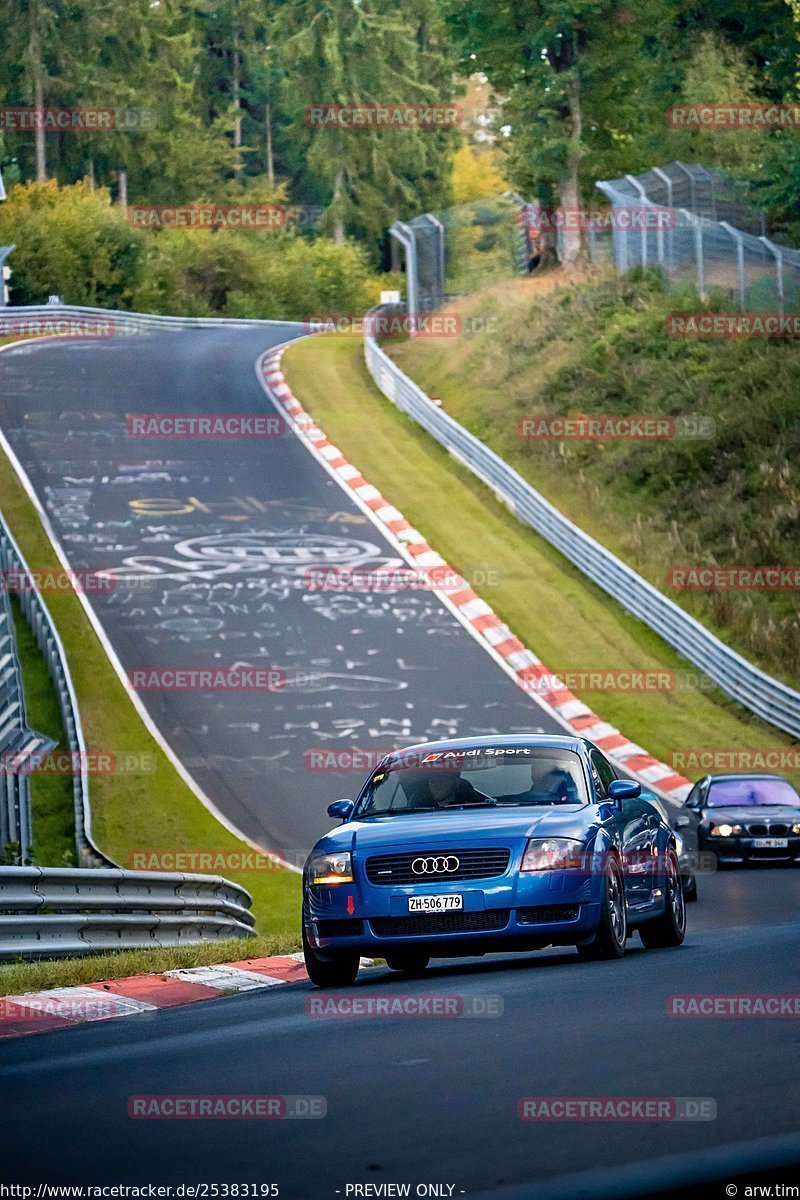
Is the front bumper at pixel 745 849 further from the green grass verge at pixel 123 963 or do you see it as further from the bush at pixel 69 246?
the bush at pixel 69 246

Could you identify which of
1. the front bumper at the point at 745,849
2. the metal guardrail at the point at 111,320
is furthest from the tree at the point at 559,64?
the front bumper at the point at 745,849

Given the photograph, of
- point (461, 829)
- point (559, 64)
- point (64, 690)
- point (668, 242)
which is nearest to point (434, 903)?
point (461, 829)

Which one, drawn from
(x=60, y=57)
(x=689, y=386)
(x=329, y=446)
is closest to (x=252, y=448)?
(x=329, y=446)

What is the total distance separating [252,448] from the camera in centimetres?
4456

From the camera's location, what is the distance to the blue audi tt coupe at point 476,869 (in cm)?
1087

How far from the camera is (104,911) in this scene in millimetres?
13891

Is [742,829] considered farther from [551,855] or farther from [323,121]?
[323,121]

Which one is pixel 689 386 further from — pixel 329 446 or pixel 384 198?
pixel 384 198

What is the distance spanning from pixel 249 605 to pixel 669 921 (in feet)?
69.0

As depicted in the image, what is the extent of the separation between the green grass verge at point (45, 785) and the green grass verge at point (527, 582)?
827cm

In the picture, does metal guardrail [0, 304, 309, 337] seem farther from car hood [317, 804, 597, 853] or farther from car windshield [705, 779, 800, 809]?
car hood [317, 804, 597, 853]

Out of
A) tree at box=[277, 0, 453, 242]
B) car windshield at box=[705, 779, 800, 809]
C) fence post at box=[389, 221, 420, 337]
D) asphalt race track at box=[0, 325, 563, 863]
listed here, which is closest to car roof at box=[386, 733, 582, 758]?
asphalt race track at box=[0, 325, 563, 863]

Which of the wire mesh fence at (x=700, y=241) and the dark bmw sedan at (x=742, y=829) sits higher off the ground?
the wire mesh fence at (x=700, y=241)

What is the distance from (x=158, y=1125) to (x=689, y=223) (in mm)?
40888
